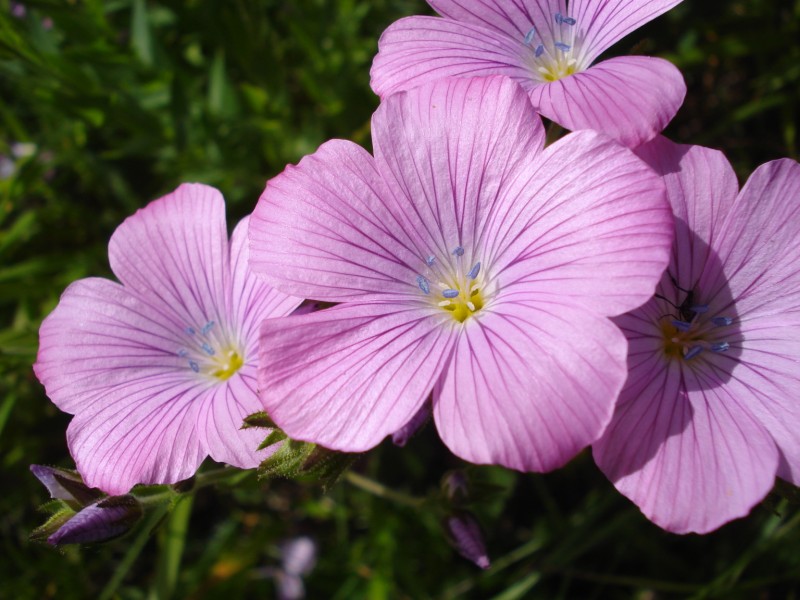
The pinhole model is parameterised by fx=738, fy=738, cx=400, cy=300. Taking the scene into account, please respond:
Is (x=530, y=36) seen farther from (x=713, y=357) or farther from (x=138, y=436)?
(x=138, y=436)

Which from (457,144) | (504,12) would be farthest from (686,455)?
(504,12)

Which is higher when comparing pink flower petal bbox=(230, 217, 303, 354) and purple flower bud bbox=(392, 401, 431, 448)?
pink flower petal bbox=(230, 217, 303, 354)

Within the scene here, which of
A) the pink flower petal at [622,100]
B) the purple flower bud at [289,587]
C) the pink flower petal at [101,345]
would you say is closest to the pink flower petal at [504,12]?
the pink flower petal at [622,100]

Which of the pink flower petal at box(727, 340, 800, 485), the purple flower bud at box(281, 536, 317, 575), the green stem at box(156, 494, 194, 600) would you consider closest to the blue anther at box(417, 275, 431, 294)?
the pink flower petal at box(727, 340, 800, 485)

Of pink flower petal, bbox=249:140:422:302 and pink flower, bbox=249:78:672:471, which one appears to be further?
pink flower petal, bbox=249:140:422:302

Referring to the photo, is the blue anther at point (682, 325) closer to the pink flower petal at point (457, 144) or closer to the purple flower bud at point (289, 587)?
the pink flower petal at point (457, 144)

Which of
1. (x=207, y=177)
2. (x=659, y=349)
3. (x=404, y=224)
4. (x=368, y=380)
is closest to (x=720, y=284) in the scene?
(x=659, y=349)

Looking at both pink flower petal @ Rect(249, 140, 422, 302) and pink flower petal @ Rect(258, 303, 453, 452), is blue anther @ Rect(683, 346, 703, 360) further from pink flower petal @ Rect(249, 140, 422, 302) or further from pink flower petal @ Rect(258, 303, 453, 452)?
pink flower petal @ Rect(249, 140, 422, 302)
